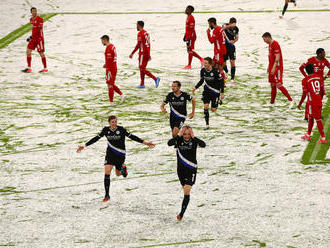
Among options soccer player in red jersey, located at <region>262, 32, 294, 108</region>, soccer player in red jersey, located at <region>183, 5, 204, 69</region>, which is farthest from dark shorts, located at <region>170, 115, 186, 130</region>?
soccer player in red jersey, located at <region>183, 5, 204, 69</region>

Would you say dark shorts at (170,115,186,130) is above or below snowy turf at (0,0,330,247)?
above

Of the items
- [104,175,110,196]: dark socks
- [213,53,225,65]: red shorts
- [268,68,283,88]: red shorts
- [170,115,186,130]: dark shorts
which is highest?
[213,53,225,65]: red shorts

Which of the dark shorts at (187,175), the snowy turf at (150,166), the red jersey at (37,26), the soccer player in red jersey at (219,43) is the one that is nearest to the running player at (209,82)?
the snowy turf at (150,166)

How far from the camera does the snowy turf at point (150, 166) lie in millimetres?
9359

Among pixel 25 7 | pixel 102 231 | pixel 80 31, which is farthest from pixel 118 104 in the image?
pixel 25 7

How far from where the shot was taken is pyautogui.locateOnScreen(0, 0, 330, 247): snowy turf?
30.7ft

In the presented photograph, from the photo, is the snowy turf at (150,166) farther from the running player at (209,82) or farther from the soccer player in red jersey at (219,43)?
the soccer player in red jersey at (219,43)

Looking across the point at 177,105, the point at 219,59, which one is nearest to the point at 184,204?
the point at 177,105

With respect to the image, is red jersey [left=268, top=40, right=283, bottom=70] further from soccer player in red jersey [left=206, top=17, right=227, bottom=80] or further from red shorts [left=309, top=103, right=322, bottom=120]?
red shorts [left=309, top=103, right=322, bottom=120]

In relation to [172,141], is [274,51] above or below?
above

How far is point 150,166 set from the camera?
1242 centimetres

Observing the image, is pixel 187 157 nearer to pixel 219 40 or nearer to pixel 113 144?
pixel 113 144

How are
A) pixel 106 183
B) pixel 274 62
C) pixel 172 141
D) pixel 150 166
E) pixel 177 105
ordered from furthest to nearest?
pixel 274 62 → pixel 177 105 → pixel 150 166 → pixel 106 183 → pixel 172 141

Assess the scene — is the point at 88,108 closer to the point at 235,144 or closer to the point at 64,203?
the point at 235,144
